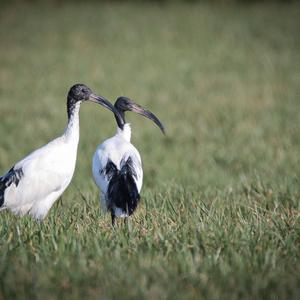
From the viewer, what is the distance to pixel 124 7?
116 ft

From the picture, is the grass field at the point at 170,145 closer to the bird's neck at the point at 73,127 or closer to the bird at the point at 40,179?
the bird at the point at 40,179

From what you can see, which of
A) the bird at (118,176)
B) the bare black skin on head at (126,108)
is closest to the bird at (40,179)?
the bird at (118,176)

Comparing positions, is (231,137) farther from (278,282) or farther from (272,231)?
(278,282)

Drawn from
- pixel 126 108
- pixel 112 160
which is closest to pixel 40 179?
pixel 112 160

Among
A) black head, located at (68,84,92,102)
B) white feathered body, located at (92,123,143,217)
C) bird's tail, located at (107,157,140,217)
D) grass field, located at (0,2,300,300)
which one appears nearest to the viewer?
grass field, located at (0,2,300,300)

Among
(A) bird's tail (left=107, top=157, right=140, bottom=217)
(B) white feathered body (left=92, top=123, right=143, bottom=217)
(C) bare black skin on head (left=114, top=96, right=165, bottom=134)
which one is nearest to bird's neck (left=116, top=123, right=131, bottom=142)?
(C) bare black skin on head (left=114, top=96, right=165, bottom=134)

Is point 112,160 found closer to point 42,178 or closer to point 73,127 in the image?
point 73,127

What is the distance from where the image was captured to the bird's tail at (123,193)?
4.69m

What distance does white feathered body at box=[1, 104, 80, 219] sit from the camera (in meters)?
5.31

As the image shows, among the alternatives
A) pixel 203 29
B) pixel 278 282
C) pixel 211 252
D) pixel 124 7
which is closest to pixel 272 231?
pixel 211 252

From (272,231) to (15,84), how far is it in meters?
15.2

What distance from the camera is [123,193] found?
15.8ft

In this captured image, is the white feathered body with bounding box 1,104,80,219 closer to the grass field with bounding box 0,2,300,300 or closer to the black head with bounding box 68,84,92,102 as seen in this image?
the grass field with bounding box 0,2,300,300

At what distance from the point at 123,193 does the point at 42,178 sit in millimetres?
936
